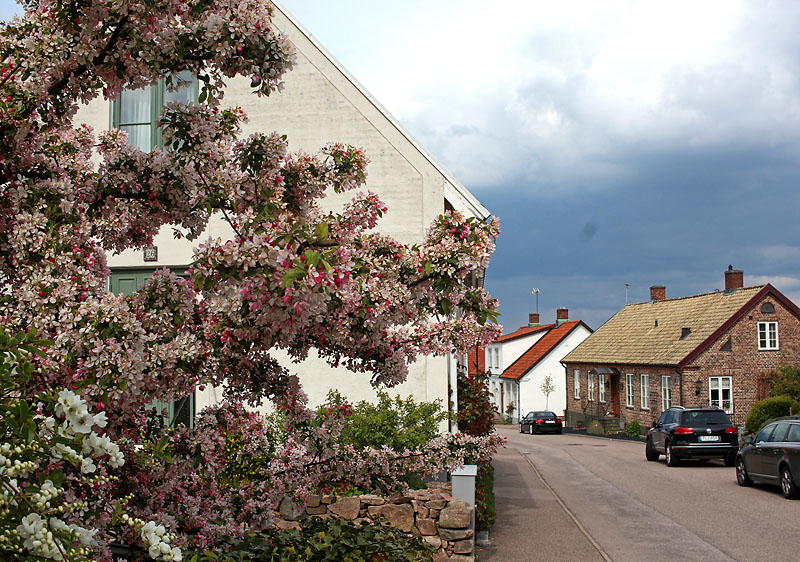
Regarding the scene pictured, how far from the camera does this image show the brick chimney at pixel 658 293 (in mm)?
48816

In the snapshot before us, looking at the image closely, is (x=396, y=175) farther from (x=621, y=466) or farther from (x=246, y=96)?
(x=621, y=466)

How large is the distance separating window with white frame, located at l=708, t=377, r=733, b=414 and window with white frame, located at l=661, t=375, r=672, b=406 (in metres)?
2.03

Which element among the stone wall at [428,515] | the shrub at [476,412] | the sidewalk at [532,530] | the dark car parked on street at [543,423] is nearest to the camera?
the stone wall at [428,515]

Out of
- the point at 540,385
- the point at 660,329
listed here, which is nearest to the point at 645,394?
the point at 660,329

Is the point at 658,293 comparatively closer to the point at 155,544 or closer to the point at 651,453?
the point at 651,453

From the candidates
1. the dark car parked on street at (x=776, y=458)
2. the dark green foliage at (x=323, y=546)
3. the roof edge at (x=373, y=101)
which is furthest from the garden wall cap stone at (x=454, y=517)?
the dark car parked on street at (x=776, y=458)

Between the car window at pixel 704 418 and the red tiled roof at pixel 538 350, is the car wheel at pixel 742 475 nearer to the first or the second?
the car window at pixel 704 418

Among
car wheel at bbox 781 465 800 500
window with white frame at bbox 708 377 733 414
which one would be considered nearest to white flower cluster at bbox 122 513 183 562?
car wheel at bbox 781 465 800 500

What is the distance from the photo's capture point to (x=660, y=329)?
44.1m

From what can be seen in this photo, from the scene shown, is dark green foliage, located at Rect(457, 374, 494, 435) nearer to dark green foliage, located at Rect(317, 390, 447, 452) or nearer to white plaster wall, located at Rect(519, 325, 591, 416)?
dark green foliage, located at Rect(317, 390, 447, 452)

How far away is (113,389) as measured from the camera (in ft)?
12.0

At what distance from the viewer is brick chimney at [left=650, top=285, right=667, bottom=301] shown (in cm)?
4882

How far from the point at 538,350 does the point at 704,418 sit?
37.9 metres

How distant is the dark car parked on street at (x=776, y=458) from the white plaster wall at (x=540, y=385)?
40065 mm
